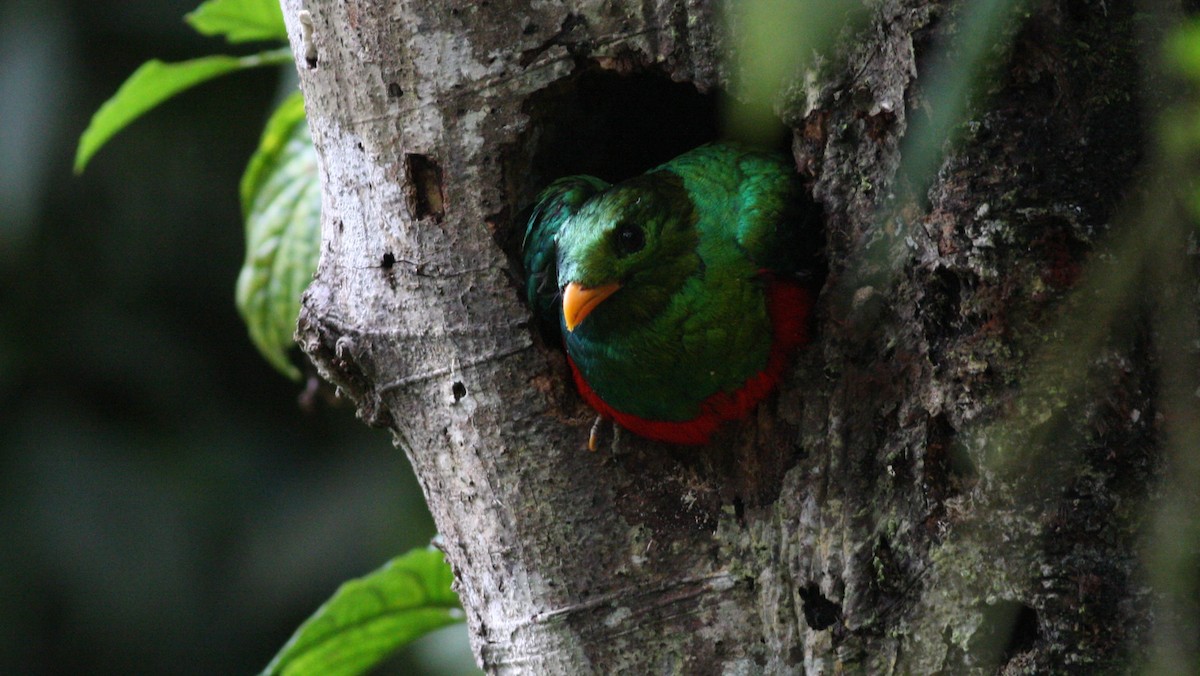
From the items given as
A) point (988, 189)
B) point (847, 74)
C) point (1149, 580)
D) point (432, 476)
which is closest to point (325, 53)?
point (432, 476)

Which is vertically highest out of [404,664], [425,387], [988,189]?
[988,189]

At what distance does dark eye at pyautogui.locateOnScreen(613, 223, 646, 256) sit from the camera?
210 centimetres

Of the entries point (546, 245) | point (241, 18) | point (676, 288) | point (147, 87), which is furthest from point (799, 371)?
point (147, 87)

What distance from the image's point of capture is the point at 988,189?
1578mm

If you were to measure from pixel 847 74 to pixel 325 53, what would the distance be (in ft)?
3.14

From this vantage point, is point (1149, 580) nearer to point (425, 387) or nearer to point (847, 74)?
point (847, 74)

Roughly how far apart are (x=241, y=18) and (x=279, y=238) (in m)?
0.58

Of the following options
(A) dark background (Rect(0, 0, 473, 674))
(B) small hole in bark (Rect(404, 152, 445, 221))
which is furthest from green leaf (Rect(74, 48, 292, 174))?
(A) dark background (Rect(0, 0, 473, 674))

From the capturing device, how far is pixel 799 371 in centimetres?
195

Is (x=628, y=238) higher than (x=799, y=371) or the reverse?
higher

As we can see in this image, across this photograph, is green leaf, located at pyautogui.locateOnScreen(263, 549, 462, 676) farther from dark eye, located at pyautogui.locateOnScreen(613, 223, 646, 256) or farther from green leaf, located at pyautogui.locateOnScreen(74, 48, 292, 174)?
green leaf, located at pyautogui.locateOnScreen(74, 48, 292, 174)

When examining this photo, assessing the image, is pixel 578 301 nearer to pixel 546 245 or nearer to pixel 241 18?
pixel 546 245

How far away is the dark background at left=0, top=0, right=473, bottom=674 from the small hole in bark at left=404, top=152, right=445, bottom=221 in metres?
3.11

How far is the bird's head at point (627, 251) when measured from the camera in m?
2.06
